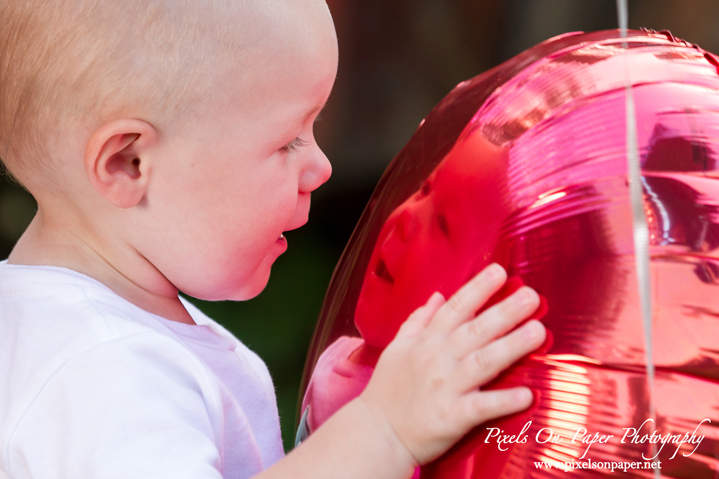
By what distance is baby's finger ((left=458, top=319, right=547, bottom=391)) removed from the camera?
17.9 inches

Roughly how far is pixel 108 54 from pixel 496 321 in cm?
37

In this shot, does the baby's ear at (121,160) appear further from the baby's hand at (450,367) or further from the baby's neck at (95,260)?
the baby's hand at (450,367)

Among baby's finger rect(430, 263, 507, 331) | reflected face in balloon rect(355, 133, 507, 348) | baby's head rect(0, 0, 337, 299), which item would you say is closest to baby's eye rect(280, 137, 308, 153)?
baby's head rect(0, 0, 337, 299)

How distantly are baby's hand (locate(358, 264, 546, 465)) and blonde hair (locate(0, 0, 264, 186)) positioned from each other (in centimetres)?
27

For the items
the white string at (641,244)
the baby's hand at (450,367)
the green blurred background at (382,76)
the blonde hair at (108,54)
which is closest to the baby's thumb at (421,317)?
the baby's hand at (450,367)

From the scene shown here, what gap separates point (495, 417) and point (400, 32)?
1.17 meters

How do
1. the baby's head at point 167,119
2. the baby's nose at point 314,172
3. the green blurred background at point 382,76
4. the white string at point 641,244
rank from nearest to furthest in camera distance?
the white string at point 641,244 < the baby's head at point 167,119 < the baby's nose at point 314,172 < the green blurred background at point 382,76

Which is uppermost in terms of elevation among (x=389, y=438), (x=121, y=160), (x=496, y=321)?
(x=121, y=160)

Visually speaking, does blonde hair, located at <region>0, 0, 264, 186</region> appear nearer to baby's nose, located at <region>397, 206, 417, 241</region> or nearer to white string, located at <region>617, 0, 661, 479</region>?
baby's nose, located at <region>397, 206, 417, 241</region>

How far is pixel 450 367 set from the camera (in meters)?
0.49

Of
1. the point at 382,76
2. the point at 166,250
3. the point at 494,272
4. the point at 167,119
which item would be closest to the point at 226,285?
the point at 166,250

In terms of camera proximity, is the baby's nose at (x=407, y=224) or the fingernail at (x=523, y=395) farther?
the baby's nose at (x=407, y=224)

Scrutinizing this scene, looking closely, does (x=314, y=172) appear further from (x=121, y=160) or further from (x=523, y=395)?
(x=523, y=395)

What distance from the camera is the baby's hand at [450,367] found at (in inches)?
18.2
